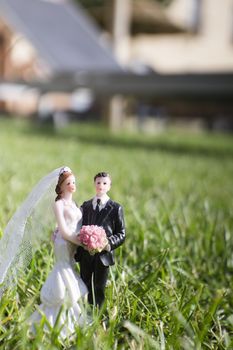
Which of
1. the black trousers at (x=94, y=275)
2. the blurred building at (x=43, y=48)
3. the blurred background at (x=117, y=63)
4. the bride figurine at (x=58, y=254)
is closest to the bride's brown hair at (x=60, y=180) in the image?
the bride figurine at (x=58, y=254)

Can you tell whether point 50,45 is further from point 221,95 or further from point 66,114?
point 66,114

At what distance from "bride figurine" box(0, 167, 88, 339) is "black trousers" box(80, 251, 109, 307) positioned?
0.9 inches

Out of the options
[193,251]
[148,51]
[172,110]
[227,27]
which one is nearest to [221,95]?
[193,251]

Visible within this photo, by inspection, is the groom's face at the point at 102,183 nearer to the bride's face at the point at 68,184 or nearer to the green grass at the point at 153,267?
the bride's face at the point at 68,184

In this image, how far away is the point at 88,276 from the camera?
925 mm

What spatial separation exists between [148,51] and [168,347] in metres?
12.7

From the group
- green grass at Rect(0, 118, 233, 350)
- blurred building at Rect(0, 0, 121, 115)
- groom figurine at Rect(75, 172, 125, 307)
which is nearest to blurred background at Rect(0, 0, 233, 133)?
blurred building at Rect(0, 0, 121, 115)

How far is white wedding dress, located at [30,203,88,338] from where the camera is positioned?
0.85 m

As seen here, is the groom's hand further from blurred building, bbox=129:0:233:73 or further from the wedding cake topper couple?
blurred building, bbox=129:0:233:73

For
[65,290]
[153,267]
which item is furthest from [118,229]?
[153,267]

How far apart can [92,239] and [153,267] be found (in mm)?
436

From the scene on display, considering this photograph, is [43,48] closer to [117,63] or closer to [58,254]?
[117,63]

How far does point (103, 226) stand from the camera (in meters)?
0.90

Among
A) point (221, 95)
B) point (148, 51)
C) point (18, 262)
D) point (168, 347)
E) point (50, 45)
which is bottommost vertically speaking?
point (168, 347)
